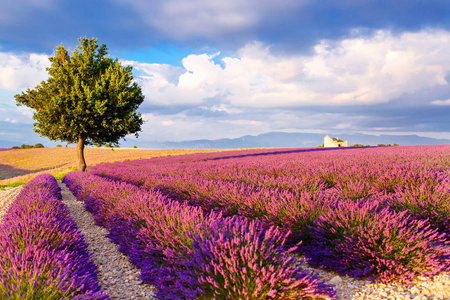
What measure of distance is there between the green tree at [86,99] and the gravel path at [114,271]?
34.9 feet

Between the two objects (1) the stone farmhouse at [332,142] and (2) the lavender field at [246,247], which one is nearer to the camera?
(2) the lavender field at [246,247]

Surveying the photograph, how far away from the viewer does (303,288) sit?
1992mm

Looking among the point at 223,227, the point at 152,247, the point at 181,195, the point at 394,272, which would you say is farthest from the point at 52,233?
the point at 394,272

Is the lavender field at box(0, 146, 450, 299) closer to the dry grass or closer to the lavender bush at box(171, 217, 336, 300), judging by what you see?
the lavender bush at box(171, 217, 336, 300)

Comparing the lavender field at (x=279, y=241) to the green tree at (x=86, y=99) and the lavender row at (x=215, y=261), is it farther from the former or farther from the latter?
the green tree at (x=86, y=99)

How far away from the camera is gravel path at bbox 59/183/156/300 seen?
2.72 meters

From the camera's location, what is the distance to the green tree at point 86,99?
14.0 m

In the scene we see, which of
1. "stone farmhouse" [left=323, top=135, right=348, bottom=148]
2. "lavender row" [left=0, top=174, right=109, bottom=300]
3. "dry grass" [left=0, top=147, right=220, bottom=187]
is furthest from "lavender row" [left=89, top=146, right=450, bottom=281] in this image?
"stone farmhouse" [left=323, top=135, right=348, bottom=148]

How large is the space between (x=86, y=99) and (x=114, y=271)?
42.1 ft

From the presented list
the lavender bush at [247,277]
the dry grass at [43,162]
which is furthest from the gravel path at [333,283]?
the dry grass at [43,162]

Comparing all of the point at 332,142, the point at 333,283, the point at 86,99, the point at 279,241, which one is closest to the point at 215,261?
the point at 333,283

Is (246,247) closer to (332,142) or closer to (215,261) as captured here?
(215,261)

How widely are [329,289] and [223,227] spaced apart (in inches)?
41.3

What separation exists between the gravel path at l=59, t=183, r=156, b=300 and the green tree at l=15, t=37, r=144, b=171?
34.9 feet
